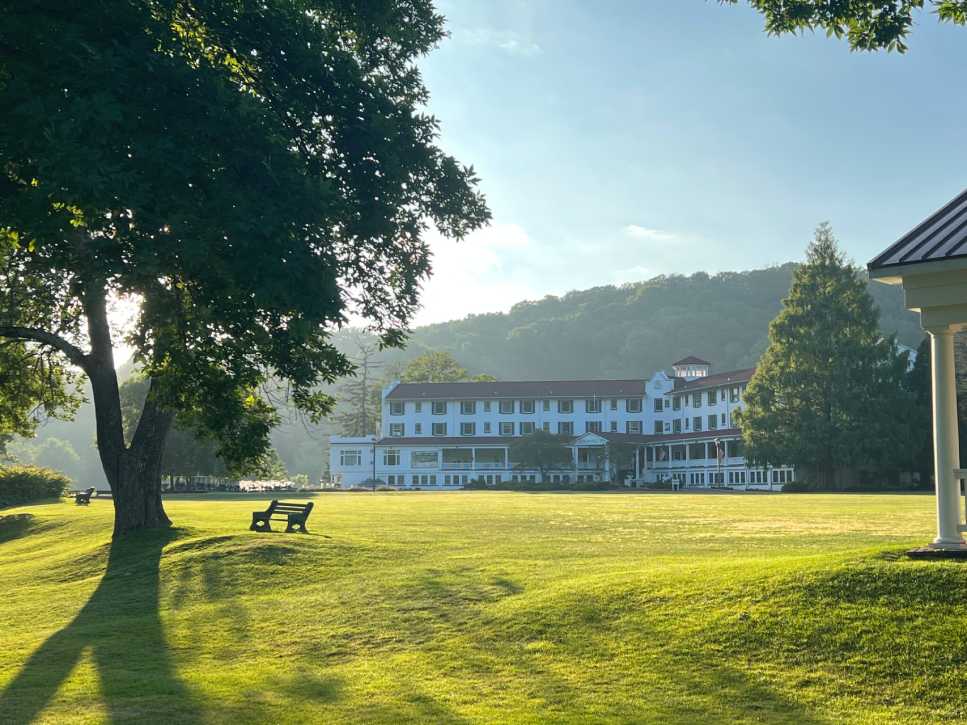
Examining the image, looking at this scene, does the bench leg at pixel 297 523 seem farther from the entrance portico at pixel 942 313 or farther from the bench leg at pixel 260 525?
the entrance portico at pixel 942 313

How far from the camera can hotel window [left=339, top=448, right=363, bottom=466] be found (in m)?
111

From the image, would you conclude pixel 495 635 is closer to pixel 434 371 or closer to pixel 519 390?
pixel 519 390

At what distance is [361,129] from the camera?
16266 millimetres

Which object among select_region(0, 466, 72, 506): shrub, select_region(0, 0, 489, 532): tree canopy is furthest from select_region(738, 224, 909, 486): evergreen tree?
select_region(0, 0, 489, 532): tree canopy

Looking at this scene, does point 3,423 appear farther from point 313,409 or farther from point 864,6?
point 864,6

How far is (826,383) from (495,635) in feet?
215

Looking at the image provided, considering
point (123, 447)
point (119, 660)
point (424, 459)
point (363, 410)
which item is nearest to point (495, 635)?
point (119, 660)

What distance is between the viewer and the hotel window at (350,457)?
11094cm

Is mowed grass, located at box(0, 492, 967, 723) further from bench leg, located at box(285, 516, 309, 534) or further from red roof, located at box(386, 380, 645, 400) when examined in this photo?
red roof, located at box(386, 380, 645, 400)

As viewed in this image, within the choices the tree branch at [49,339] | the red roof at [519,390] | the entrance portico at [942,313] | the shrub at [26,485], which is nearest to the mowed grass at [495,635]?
the entrance portico at [942,313]

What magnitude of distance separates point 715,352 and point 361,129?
6145 inches

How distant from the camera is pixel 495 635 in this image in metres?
14.4

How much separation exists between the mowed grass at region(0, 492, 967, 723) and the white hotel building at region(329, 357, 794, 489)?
79.4m

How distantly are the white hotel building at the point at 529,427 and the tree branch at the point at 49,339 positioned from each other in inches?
3023
